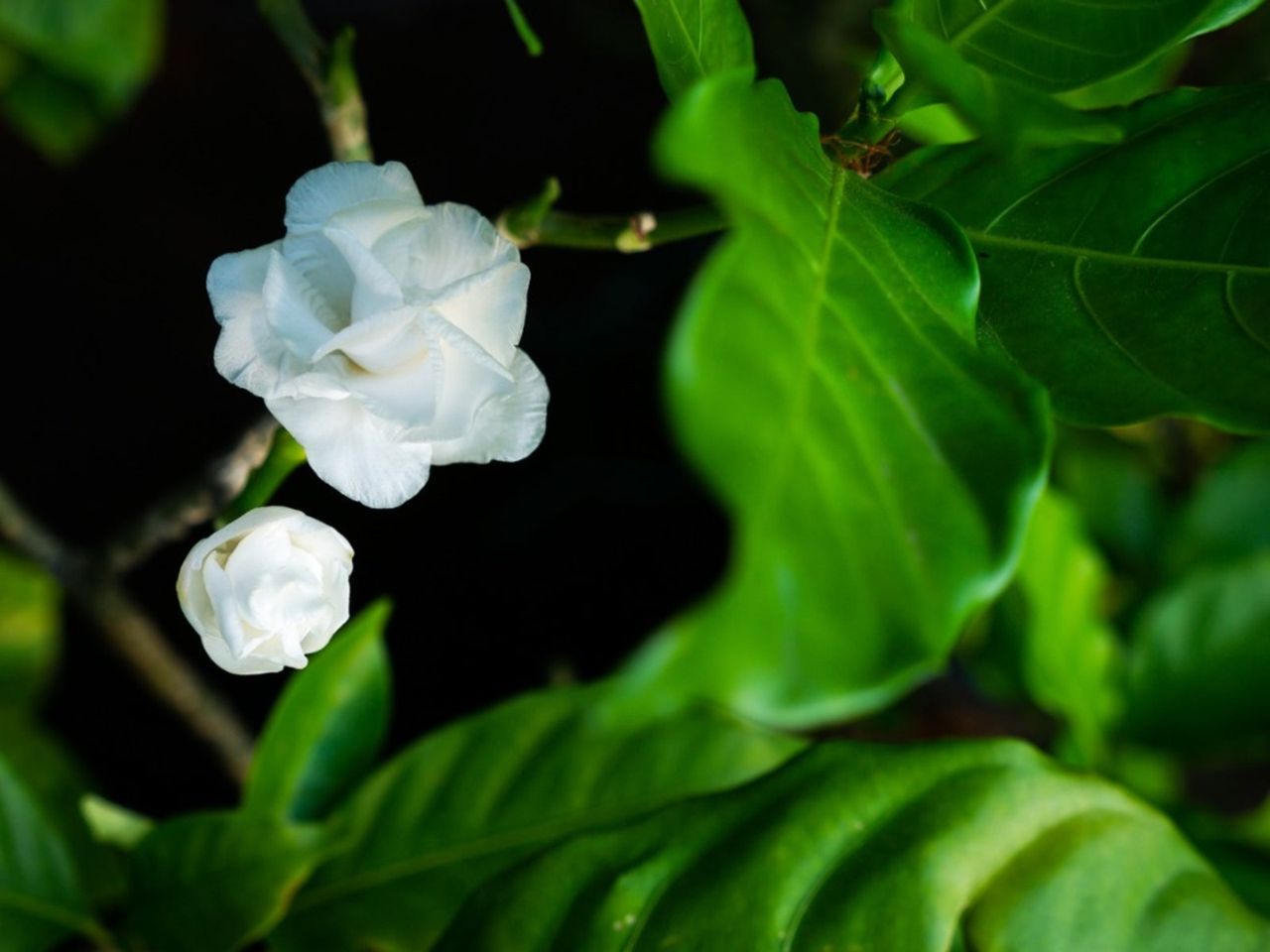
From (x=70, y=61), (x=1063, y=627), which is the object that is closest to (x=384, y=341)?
(x=1063, y=627)

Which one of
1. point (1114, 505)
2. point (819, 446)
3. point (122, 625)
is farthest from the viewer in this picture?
point (1114, 505)

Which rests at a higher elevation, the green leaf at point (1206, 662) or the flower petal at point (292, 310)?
the flower petal at point (292, 310)

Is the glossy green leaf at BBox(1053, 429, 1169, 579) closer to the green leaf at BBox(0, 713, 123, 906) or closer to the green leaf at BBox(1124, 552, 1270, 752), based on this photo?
the green leaf at BBox(1124, 552, 1270, 752)

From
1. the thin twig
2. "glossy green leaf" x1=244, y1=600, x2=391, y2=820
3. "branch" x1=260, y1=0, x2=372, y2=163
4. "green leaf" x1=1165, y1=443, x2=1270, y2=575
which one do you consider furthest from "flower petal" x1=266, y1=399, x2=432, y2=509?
"green leaf" x1=1165, y1=443, x2=1270, y2=575

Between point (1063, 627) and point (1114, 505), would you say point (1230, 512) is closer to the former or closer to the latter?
point (1114, 505)

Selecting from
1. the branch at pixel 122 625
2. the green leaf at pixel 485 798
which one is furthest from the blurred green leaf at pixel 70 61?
the green leaf at pixel 485 798

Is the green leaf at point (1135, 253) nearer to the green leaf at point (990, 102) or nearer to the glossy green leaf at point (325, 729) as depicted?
the green leaf at point (990, 102)
